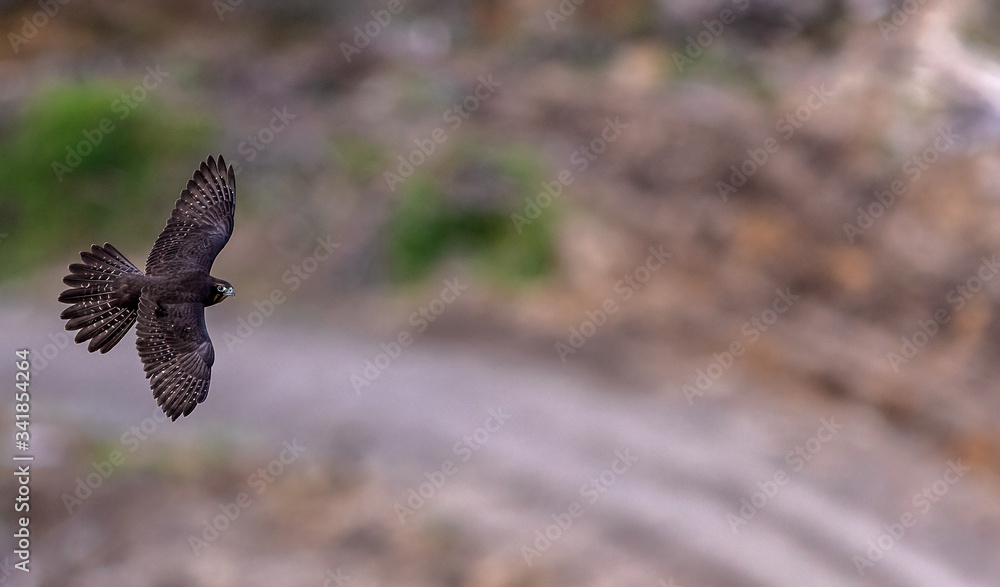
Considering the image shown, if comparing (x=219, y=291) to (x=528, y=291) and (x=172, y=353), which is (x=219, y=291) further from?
(x=528, y=291)

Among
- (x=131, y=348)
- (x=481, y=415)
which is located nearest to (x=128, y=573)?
(x=131, y=348)

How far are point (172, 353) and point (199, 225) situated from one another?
122 cm

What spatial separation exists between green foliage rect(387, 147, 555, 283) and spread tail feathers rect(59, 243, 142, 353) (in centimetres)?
1301

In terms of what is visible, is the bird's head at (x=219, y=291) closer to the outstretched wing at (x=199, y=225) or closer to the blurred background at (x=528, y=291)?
the outstretched wing at (x=199, y=225)

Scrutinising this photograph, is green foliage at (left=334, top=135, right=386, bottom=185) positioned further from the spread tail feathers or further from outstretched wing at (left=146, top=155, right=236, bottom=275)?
the spread tail feathers

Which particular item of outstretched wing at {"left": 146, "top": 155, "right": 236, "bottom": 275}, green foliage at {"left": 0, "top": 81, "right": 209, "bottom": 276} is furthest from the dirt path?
outstretched wing at {"left": 146, "top": 155, "right": 236, "bottom": 275}

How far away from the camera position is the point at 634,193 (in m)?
21.9

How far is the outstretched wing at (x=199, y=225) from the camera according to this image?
7391mm

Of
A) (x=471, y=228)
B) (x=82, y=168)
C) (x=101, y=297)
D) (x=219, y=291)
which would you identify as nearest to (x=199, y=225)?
(x=219, y=291)

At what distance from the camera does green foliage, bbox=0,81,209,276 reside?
20.1 meters

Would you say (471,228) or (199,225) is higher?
(471,228)

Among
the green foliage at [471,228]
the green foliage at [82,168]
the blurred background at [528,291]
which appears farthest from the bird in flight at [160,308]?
the green foliage at [82,168]

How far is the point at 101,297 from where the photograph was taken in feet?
22.3

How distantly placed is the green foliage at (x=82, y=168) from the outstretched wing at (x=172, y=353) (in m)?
13.9
